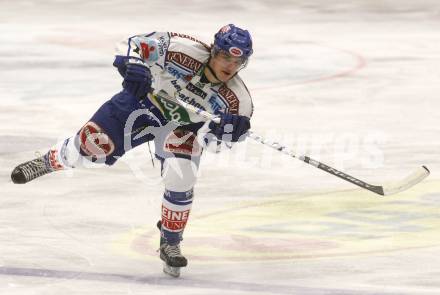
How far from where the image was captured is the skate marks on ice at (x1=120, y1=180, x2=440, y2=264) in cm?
862

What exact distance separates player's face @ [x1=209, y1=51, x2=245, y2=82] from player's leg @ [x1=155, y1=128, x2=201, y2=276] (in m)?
0.44

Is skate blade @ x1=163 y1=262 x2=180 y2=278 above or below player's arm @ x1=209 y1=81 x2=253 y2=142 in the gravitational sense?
below

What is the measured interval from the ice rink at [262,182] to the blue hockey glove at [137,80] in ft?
3.99

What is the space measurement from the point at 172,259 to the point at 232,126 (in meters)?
0.96

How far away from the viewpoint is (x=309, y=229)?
30.3ft

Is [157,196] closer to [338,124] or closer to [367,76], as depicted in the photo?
[338,124]

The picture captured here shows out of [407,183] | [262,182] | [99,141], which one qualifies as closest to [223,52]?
[99,141]

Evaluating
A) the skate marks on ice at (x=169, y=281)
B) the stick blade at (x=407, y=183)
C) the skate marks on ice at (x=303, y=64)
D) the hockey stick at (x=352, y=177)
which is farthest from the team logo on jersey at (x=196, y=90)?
the skate marks on ice at (x=303, y=64)

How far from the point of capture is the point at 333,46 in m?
18.1

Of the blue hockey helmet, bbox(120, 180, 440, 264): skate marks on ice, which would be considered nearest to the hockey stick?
bbox(120, 180, 440, 264): skate marks on ice

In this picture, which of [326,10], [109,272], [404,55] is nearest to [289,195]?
[109,272]

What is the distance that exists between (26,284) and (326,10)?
14.3 m

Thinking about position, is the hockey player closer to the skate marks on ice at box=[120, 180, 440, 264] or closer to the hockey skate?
the hockey skate

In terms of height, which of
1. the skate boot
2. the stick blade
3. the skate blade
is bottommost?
the skate blade
